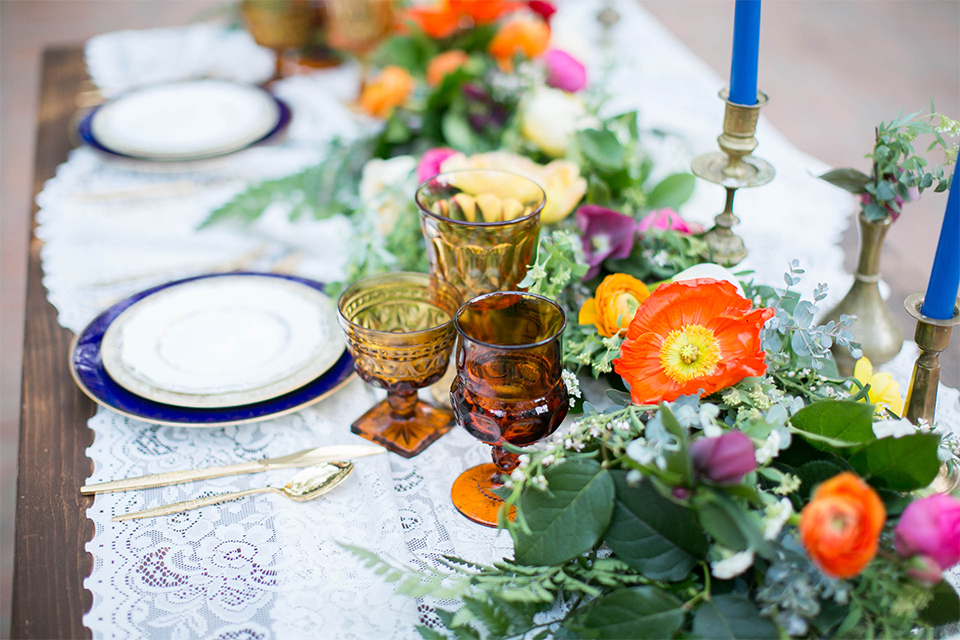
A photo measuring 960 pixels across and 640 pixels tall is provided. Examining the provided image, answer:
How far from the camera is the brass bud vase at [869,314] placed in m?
0.76

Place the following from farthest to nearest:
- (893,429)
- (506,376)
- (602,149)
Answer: (602,149) → (506,376) → (893,429)

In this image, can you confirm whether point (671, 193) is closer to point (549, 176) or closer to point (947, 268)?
point (549, 176)

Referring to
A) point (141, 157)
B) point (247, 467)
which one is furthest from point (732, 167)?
point (141, 157)

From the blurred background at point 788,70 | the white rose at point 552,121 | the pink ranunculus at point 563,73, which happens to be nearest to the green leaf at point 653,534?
the white rose at point 552,121

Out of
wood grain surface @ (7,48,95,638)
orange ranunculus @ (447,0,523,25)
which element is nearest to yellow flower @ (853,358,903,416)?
wood grain surface @ (7,48,95,638)

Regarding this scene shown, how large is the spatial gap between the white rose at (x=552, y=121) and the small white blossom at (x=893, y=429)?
2.01ft

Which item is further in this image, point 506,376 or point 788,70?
point 788,70

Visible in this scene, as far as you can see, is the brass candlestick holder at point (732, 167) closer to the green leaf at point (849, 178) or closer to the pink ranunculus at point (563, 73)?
the green leaf at point (849, 178)

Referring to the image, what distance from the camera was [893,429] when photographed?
514 mm

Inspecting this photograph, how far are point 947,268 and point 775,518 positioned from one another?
269 mm

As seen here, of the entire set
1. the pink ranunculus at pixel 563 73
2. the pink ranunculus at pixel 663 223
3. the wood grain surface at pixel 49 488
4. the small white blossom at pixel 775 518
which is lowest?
the wood grain surface at pixel 49 488

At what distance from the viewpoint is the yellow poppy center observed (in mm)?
580

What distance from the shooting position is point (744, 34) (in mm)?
690

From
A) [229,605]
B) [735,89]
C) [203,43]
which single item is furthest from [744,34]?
[203,43]
